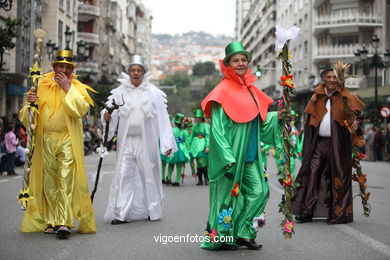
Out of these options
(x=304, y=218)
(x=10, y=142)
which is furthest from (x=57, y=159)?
(x=10, y=142)

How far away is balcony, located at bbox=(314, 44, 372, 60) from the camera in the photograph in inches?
2115

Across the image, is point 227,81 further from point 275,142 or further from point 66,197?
point 66,197

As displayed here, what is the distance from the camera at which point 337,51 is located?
5422 centimetres

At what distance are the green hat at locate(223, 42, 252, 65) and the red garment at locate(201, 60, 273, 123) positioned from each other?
0.32 ft

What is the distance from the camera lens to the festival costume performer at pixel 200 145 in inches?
611

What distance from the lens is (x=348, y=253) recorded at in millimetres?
6266

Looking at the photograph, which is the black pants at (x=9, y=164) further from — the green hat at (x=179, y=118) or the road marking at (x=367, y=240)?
the road marking at (x=367, y=240)

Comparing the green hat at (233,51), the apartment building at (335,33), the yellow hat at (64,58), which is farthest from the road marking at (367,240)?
the apartment building at (335,33)

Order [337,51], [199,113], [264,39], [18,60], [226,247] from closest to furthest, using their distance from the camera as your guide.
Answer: [226,247] → [199,113] → [18,60] → [337,51] → [264,39]

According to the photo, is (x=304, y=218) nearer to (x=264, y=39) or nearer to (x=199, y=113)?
(x=199, y=113)

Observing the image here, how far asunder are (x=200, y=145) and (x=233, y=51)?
9564 millimetres

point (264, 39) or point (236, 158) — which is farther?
point (264, 39)

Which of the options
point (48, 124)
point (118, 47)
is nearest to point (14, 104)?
point (48, 124)

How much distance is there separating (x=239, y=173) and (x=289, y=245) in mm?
1085
